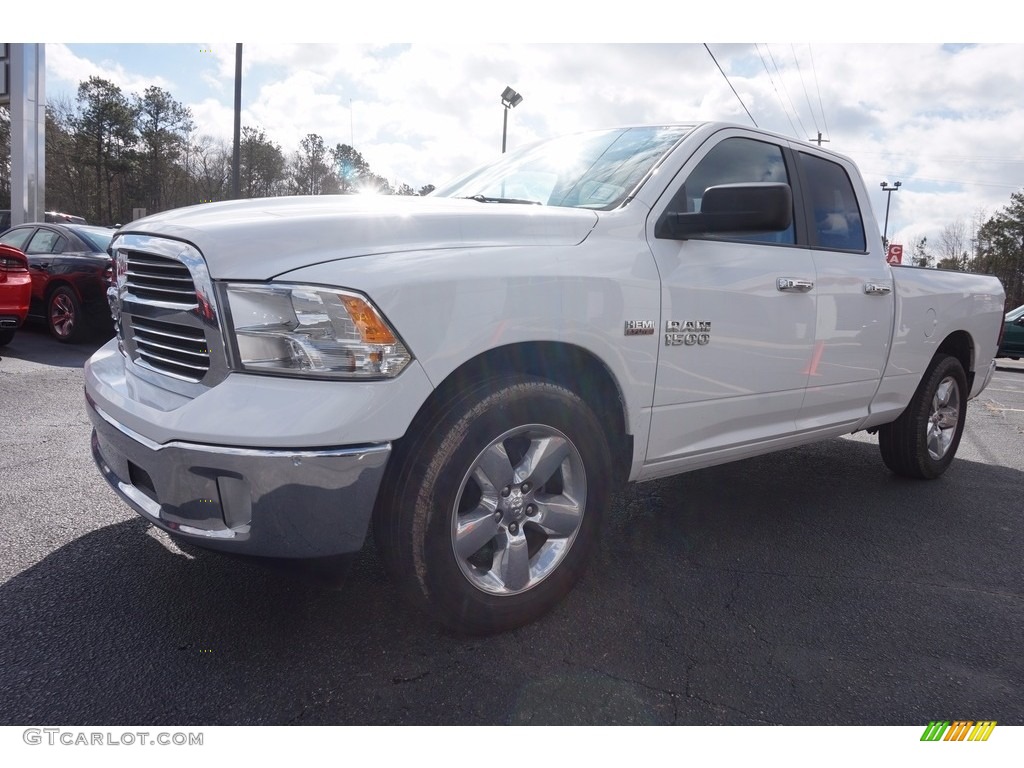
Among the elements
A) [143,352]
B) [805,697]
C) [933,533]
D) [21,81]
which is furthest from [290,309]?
[21,81]

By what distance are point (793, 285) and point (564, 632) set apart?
6.09ft

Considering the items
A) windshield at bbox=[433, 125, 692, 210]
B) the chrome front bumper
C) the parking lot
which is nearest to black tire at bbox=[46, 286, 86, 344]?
the parking lot

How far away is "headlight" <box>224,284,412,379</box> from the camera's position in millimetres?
2045

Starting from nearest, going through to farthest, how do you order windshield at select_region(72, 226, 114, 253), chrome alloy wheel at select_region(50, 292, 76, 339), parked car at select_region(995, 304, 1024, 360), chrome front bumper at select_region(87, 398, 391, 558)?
chrome front bumper at select_region(87, 398, 391, 558), chrome alloy wheel at select_region(50, 292, 76, 339), windshield at select_region(72, 226, 114, 253), parked car at select_region(995, 304, 1024, 360)

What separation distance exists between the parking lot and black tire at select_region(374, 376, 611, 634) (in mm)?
187

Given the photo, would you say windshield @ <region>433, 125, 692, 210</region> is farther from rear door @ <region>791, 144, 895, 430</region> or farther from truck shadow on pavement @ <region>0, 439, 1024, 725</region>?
truck shadow on pavement @ <region>0, 439, 1024, 725</region>

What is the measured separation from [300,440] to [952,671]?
2.20 m

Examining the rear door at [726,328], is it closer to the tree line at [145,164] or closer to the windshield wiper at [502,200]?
the windshield wiper at [502,200]

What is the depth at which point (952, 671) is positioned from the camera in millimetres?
2447

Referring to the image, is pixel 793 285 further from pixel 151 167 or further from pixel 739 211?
pixel 151 167

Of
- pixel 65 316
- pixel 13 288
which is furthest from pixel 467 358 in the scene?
pixel 65 316

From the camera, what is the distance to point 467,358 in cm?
224

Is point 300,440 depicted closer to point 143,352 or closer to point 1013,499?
point 143,352

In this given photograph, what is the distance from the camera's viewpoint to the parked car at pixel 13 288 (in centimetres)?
764
